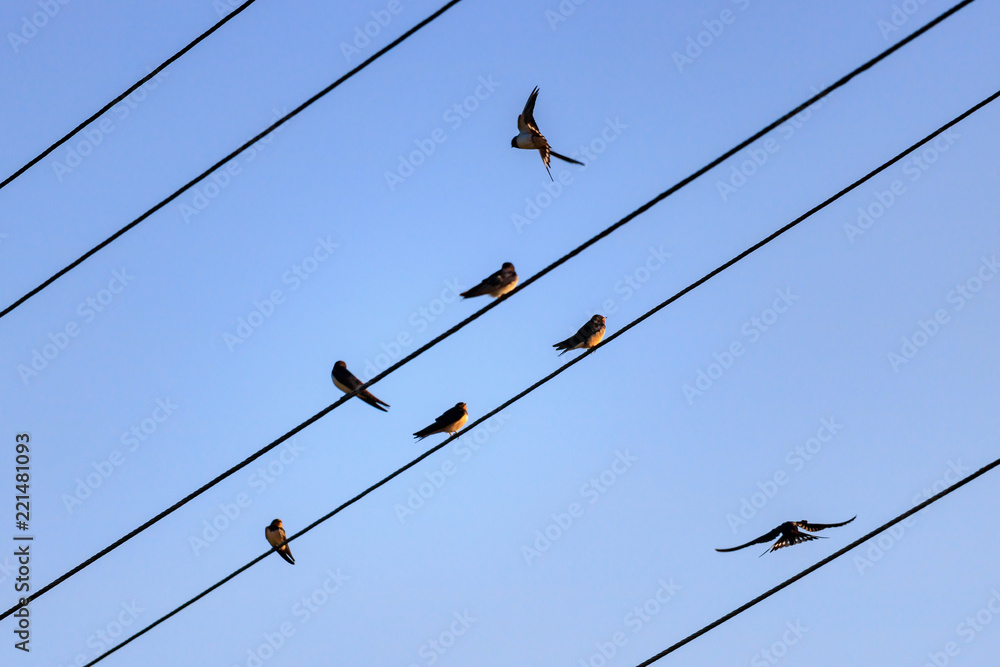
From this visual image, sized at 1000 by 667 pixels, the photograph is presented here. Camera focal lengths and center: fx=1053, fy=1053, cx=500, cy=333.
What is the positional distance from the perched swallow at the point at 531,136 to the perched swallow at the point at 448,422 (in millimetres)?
2494

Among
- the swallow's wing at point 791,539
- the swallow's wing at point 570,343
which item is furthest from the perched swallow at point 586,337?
the swallow's wing at point 791,539

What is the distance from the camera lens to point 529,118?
973 centimetres

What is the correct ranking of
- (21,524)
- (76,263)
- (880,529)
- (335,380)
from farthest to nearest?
(335,380)
(21,524)
(76,263)
(880,529)

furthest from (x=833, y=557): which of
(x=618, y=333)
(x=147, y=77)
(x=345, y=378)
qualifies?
(x=345, y=378)

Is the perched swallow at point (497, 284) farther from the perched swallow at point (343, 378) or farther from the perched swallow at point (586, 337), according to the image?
the perched swallow at point (343, 378)

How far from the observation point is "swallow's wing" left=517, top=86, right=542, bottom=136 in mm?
9547

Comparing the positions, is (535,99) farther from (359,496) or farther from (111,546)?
(111,546)

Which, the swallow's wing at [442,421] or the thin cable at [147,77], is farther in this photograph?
the swallow's wing at [442,421]

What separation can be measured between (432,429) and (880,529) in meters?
5.53

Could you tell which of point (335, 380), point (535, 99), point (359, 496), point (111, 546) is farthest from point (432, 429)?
point (111, 546)

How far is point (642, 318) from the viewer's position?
228 inches

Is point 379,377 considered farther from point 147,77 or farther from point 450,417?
point 450,417

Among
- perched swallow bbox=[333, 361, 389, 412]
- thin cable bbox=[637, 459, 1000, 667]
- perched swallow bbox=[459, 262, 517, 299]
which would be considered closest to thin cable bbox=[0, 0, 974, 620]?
thin cable bbox=[637, 459, 1000, 667]

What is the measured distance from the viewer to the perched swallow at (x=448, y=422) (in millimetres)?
10125
